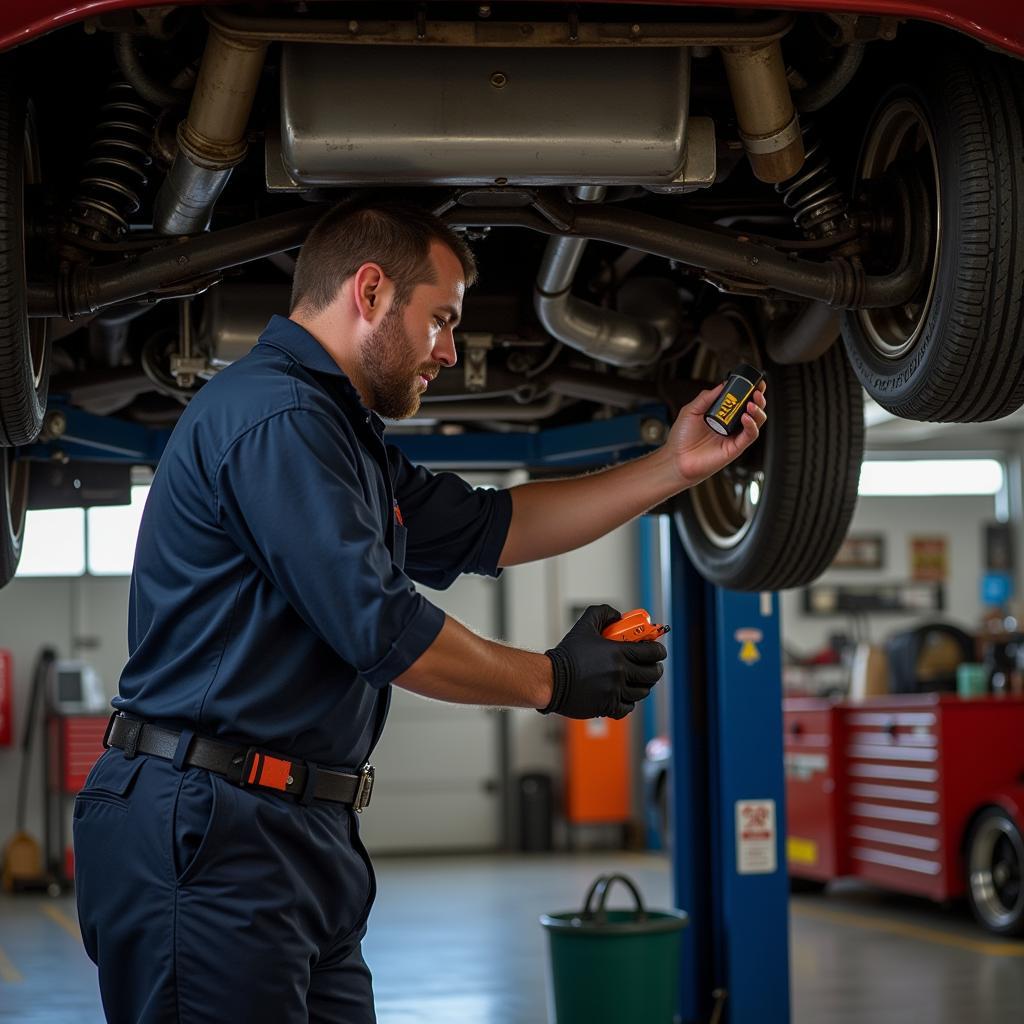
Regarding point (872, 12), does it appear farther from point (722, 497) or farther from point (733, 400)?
point (722, 497)

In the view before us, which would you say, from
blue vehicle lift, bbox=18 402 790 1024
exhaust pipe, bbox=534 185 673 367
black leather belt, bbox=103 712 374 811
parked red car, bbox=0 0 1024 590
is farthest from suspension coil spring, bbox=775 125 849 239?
blue vehicle lift, bbox=18 402 790 1024

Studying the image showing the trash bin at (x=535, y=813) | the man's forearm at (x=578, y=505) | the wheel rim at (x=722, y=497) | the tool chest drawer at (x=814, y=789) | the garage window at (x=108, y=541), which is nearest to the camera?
the man's forearm at (x=578, y=505)

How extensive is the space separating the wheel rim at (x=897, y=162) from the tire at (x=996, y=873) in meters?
4.94

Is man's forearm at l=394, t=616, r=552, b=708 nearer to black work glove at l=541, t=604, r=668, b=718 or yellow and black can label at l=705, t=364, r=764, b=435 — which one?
black work glove at l=541, t=604, r=668, b=718

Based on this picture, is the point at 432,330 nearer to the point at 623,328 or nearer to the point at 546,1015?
the point at 623,328

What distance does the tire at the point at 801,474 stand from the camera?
128 inches

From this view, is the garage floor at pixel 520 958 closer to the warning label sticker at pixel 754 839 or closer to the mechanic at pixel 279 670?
the warning label sticker at pixel 754 839

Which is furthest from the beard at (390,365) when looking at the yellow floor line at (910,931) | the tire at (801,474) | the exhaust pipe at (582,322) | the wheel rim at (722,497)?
the yellow floor line at (910,931)

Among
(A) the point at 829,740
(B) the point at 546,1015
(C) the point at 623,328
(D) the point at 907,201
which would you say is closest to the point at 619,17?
(D) the point at 907,201

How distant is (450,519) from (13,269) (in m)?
0.79

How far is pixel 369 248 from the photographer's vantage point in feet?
6.44

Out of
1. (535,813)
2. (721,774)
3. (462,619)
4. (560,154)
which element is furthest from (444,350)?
(535,813)

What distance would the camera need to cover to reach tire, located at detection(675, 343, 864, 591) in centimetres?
324

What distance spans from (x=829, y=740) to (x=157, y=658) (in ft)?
22.9
